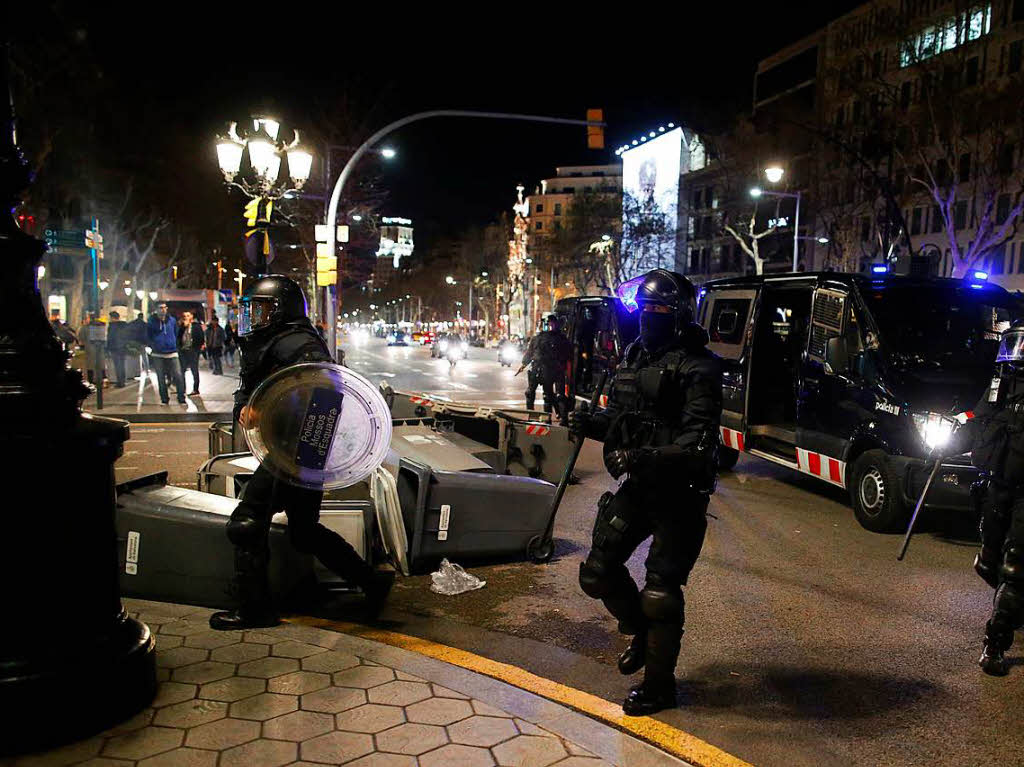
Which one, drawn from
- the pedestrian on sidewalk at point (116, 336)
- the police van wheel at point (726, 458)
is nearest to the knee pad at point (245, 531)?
the police van wheel at point (726, 458)

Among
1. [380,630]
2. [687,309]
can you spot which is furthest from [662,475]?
[380,630]

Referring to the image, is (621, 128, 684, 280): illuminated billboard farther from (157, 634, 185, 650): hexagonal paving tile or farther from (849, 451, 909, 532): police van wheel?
(157, 634, 185, 650): hexagonal paving tile

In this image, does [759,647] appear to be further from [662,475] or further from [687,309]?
[687,309]

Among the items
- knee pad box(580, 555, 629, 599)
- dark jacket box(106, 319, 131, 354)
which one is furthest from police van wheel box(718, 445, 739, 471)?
dark jacket box(106, 319, 131, 354)

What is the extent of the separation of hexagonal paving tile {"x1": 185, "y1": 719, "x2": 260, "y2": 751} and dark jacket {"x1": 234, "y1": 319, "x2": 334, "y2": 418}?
1754mm

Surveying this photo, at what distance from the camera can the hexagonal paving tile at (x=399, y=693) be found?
3523 millimetres

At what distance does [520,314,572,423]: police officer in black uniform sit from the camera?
1339 centimetres

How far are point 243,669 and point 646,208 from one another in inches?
2228

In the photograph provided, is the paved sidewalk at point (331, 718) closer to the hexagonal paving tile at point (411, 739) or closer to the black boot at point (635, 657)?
the hexagonal paving tile at point (411, 739)

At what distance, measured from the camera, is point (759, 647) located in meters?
4.57

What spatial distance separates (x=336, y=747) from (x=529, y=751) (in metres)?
0.79

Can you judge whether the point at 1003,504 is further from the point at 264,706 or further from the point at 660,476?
the point at 264,706

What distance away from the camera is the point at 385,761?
3039mm

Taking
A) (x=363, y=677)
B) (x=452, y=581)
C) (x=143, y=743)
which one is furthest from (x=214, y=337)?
(x=143, y=743)
